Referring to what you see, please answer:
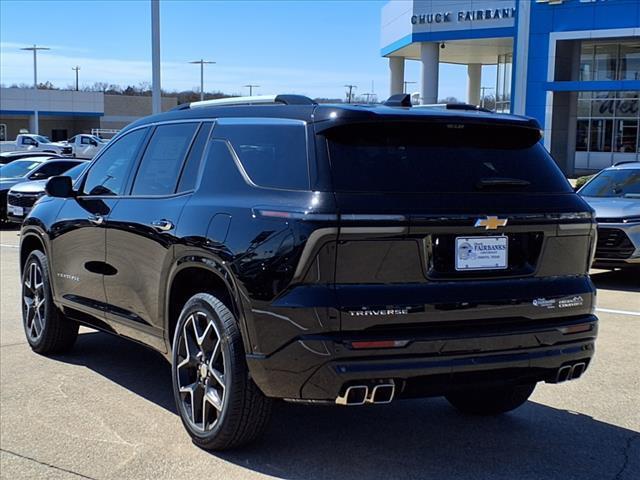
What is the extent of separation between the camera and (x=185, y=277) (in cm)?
475

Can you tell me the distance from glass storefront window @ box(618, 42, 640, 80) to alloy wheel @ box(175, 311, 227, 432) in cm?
3800

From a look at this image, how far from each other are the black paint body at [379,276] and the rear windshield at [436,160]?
58mm

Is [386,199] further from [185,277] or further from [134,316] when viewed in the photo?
[134,316]

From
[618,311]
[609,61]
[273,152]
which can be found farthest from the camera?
[609,61]

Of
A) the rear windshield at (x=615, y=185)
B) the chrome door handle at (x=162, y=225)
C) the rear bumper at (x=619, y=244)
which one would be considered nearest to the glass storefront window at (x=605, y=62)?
the rear windshield at (x=615, y=185)

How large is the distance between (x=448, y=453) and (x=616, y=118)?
38.2 m

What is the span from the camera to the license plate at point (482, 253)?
157 inches

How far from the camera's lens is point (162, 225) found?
4848 mm

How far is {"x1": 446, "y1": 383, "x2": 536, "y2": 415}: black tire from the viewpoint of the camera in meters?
5.07

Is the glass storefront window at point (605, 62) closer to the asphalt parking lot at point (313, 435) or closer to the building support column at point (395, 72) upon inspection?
the building support column at point (395, 72)

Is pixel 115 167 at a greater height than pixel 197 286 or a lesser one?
greater

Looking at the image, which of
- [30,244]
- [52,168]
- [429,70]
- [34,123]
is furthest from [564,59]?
[34,123]

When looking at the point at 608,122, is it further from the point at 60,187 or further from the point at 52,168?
the point at 60,187

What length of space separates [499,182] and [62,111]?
84.7 m
